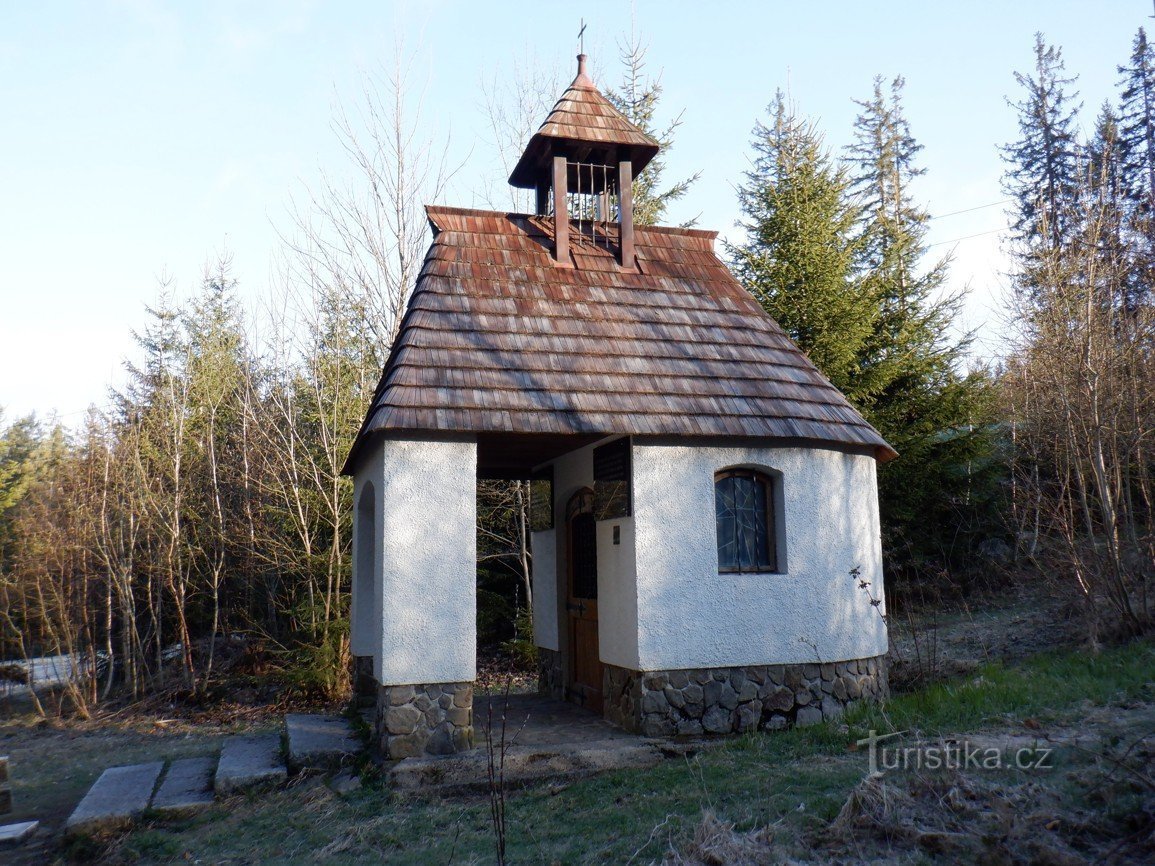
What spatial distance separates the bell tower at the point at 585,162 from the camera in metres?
9.57

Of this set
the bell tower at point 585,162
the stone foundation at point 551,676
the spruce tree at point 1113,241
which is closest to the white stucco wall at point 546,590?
the stone foundation at point 551,676

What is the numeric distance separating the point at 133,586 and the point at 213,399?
3514 millimetres

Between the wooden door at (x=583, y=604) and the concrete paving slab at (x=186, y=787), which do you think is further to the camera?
the wooden door at (x=583, y=604)

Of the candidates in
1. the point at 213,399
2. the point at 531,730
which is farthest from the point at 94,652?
the point at 531,730

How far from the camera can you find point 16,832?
6246 millimetres

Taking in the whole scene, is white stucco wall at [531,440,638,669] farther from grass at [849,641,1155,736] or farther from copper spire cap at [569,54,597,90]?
copper spire cap at [569,54,597,90]

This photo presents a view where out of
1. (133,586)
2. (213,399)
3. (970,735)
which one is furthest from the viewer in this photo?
(213,399)

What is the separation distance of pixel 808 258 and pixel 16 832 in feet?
42.2

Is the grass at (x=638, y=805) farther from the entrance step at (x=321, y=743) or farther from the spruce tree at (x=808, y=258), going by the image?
the spruce tree at (x=808, y=258)

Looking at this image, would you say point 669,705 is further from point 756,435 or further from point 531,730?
point 756,435

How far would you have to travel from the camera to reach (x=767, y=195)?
15.3m

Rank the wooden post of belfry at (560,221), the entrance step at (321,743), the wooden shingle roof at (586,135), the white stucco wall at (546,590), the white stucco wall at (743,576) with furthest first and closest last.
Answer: the white stucco wall at (546,590)
the wooden shingle roof at (586,135)
the wooden post of belfry at (560,221)
the white stucco wall at (743,576)
the entrance step at (321,743)

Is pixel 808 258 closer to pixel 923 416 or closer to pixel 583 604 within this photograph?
pixel 923 416

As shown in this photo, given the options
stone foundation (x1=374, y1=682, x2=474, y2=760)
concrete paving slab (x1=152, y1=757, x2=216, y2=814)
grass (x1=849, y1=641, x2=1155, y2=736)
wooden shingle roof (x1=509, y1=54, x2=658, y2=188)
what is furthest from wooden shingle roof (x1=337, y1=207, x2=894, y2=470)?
concrete paving slab (x1=152, y1=757, x2=216, y2=814)
